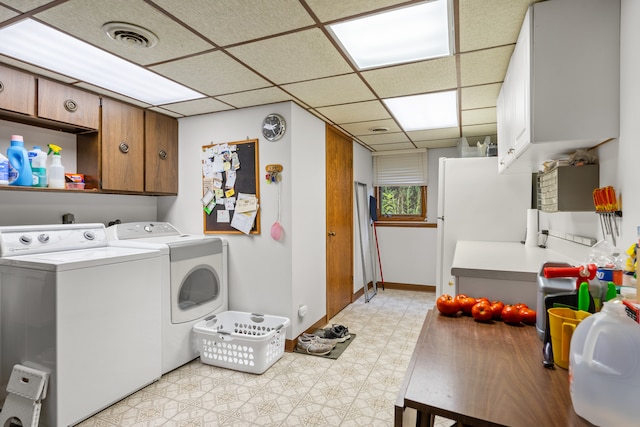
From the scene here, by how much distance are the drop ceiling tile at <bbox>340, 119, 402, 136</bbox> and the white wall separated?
1.39 feet

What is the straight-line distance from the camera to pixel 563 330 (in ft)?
3.08

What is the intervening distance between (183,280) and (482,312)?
6.95 feet

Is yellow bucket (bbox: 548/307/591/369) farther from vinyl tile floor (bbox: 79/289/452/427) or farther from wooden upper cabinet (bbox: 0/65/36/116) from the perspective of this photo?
wooden upper cabinet (bbox: 0/65/36/116)

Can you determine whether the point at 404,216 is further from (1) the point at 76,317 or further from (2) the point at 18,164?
(2) the point at 18,164

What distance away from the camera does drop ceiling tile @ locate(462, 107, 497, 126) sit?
3043 mm

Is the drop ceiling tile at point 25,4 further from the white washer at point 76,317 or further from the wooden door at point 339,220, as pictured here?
the wooden door at point 339,220

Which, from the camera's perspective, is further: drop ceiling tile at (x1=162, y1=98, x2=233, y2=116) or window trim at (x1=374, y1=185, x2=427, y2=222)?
window trim at (x1=374, y1=185, x2=427, y2=222)

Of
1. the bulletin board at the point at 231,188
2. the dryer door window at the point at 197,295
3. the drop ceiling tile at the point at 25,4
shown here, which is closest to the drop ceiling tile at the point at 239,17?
the drop ceiling tile at the point at 25,4

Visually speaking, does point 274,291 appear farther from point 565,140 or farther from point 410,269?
point 410,269

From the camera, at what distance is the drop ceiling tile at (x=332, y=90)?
Answer: 7.79 ft

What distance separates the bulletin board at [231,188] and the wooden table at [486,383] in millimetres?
2065

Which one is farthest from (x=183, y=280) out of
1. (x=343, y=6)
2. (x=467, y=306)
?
(x=343, y=6)

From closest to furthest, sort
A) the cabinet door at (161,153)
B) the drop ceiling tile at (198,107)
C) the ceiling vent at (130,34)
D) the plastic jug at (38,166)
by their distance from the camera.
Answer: the ceiling vent at (130,34)
the plastic jug at (38,166)
the drop ceiling tile at (198,107)
the cabinet door at (161,153)

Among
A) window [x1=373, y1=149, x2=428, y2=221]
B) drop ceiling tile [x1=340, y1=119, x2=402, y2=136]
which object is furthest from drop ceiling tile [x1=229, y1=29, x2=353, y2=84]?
window [x1=373, y1=149, x2=428, y2=221]
